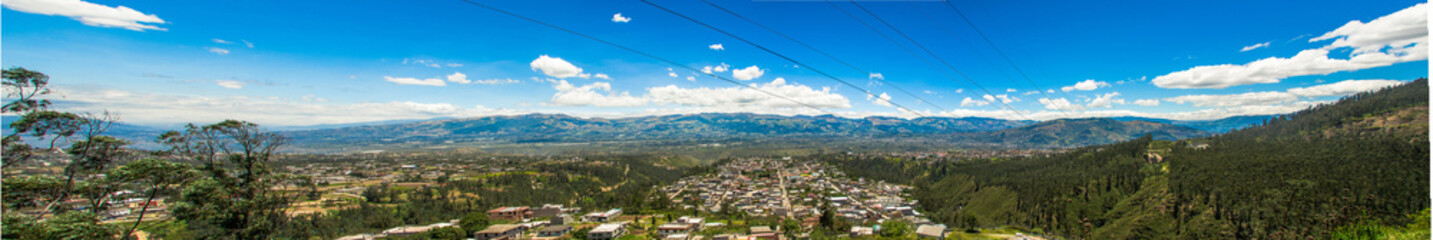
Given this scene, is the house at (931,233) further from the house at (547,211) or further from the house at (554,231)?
the house at (547,211)

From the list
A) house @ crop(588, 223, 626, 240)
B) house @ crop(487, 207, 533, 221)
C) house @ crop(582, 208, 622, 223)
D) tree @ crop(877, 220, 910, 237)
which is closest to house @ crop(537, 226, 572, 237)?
house @ crop(588, 223, 626, 240)

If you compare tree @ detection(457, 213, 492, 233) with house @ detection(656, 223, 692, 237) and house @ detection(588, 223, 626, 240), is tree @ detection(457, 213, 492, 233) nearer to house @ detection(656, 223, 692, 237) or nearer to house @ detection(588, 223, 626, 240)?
house @ detection(588, 223, 626, 240)

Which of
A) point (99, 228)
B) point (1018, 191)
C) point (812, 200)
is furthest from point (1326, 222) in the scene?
point (99, 228)

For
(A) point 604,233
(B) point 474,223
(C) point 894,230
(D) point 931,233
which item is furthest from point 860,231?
(B) point 474,223

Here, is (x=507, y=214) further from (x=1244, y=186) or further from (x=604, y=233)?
(x=1244, y=186)

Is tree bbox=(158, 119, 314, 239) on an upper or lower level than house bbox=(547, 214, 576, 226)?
upper
